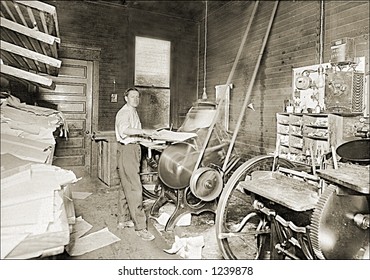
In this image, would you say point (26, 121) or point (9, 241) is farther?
point (26, 121)

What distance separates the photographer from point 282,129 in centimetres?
324

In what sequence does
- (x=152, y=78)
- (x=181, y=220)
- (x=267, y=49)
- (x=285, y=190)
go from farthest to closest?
(x=267, y=49), (x=181, y=220), (x=152, y=78), (x=285, y=190)

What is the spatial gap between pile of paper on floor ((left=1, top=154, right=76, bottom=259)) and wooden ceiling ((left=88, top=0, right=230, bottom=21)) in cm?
160

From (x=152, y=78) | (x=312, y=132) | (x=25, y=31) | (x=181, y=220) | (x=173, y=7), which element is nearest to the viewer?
(x=25, y=31)

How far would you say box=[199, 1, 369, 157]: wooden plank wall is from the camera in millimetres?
2910

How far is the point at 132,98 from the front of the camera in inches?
85.4

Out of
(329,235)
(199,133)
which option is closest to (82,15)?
(199,133)

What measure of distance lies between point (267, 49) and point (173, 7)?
1369mm

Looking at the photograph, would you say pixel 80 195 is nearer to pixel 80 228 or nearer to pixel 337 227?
pixel 80 228

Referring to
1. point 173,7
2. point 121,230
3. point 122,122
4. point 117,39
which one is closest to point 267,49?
point 173,7

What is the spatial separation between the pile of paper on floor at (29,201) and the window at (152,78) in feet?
4.11

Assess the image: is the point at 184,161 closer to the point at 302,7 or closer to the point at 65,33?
the point at 65,33

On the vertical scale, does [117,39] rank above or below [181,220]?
above

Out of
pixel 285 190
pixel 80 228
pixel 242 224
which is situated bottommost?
pixel 80 228
